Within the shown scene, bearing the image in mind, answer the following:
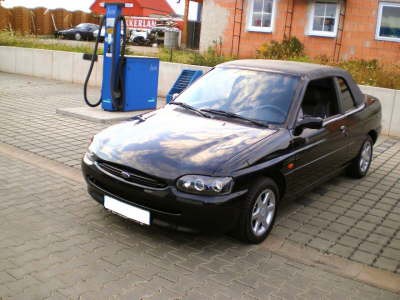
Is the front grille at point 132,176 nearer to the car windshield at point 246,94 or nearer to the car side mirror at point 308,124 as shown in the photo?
the car windshield at point 246,94

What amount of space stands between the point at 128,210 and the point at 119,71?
20.8 feet

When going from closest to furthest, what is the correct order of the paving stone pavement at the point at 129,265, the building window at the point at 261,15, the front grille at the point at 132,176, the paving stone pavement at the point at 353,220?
the paving stone pavement at the point at 129,265 → the front grille at the point at 132,176 → the paving stone pavement at the point at 353,220 → the building window at the point at 261,15

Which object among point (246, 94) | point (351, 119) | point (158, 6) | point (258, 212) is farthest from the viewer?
point (158, 6)

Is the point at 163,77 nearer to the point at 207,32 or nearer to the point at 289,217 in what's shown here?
the point at 289,217

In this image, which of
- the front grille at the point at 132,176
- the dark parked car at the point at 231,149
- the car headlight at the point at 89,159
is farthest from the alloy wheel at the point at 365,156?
the car headlight at the point at 89,159

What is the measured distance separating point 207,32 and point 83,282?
21.6 meters

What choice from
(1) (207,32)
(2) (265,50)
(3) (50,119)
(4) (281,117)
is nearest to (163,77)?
(3) (50,119)

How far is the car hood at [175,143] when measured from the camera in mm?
4496

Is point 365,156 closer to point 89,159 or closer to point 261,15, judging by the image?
point 89,159

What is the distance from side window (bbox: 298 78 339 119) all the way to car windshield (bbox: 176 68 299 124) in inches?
8.1

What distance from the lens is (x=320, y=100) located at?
6082 millimetres

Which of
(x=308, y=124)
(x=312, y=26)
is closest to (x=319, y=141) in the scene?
(x=308, y=124)

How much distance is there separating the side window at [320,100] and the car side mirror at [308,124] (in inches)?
4.3

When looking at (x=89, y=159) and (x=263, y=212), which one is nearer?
(x=263, y=212)
